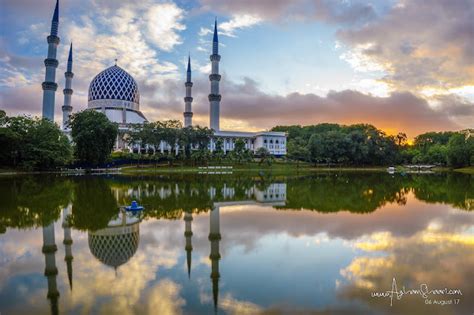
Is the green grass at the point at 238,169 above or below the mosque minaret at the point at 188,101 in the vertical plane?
below

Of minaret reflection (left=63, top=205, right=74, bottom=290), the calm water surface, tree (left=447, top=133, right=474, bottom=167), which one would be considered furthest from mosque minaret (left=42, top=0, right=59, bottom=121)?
tree (left=447, top=133, right=474, bottom=167)

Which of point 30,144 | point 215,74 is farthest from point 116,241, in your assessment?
point 215,74

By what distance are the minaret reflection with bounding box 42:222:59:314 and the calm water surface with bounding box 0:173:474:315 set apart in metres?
0.02

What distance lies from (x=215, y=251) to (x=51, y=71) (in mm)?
52670

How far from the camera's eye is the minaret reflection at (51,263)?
511 cm

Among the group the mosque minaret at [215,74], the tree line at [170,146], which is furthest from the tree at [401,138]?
the mosque minaret at [215,74]

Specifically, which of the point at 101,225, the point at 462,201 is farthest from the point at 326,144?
the point at 101,225

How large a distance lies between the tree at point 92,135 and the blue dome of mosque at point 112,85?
71.2 ft

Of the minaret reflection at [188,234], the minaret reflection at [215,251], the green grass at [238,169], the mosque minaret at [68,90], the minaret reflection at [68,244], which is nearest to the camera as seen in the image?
the minaret reflection at [215,251]

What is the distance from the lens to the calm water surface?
5.02 meters

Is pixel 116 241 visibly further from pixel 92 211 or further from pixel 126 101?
pixel 126 101

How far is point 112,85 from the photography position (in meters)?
64.6

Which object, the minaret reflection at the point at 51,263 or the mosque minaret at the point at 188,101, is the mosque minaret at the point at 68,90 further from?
the minaret reflection at the point at 51,263

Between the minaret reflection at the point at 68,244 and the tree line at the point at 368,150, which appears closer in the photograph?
the minaret reflection at the point at 68,244
